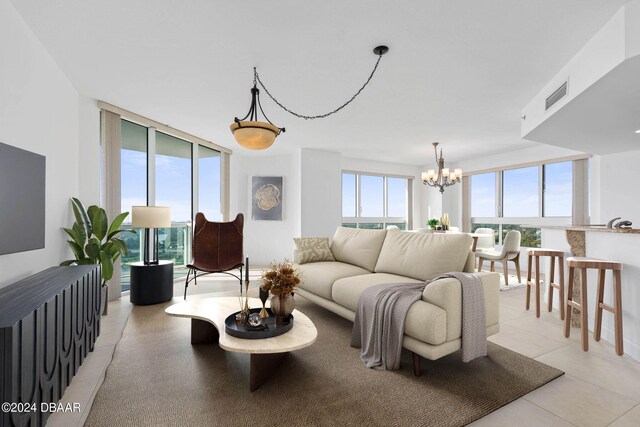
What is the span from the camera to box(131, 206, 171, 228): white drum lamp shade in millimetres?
3795

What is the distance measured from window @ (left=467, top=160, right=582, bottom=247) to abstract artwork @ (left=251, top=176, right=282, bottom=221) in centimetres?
469

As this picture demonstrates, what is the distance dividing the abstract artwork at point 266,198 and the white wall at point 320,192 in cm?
71

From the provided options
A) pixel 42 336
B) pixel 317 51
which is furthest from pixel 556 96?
pixel 42 336

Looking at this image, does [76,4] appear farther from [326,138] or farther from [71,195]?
[326,138]

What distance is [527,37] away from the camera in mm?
2488

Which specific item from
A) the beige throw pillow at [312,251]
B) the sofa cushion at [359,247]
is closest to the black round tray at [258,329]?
the sofa cushion at [359,247]

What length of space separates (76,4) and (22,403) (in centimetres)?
244

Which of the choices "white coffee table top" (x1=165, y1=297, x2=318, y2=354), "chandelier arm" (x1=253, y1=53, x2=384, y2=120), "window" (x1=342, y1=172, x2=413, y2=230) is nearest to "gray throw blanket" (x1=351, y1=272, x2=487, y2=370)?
"white coffee table top" (x1=165, y1=297, x2=318, y2=354)

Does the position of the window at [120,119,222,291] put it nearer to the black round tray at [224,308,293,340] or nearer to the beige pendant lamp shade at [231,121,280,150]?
the beige pendant lamp shade at [231,121,280,150]

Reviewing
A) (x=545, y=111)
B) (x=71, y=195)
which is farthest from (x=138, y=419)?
(x=545, y=111)

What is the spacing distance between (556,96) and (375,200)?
5.07 metres

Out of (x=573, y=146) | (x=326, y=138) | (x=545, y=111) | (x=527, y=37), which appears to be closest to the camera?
(x=527, y=37)

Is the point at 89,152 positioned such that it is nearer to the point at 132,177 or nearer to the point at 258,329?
the point at 132,177

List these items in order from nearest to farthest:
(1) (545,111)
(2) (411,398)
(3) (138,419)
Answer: (3) (138,419)
(2) (411,398)
(1) (545,111)
